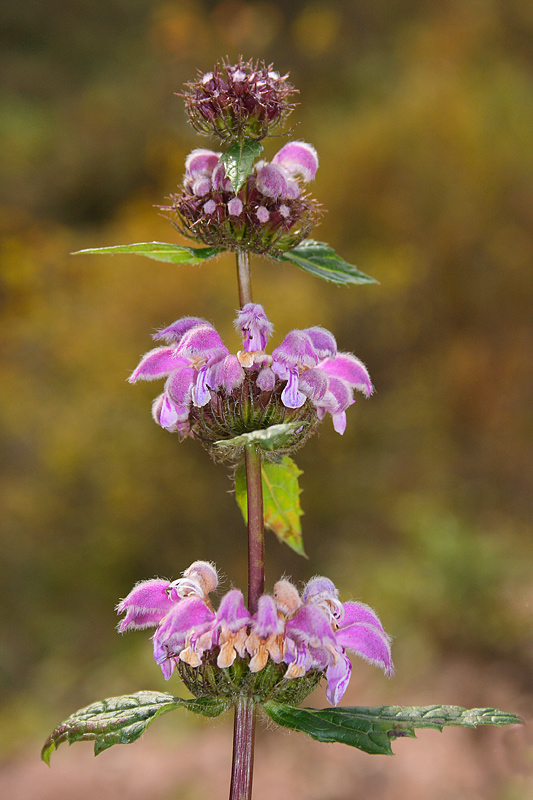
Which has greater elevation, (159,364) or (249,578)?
(159,364)

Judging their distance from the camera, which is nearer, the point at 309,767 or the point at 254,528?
the point at 254,528

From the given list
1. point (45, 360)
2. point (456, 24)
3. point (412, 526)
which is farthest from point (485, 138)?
point (45, 360)

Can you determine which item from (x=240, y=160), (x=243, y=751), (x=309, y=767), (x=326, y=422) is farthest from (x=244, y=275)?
(x=326, y=422)

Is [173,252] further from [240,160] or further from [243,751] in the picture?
[243,751]

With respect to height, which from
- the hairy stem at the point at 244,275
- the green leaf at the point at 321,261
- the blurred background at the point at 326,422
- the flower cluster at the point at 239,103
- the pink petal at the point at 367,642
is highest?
the blurred background at the point at 326,422

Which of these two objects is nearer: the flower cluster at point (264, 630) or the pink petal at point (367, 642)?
the flower cluster at point (264, 630)

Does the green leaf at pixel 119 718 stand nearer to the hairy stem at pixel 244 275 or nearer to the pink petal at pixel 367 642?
the pink petal at pixel 367 642

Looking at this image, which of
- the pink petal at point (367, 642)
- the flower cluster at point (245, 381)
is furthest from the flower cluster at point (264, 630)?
the flower cluster at point (245, 381)
